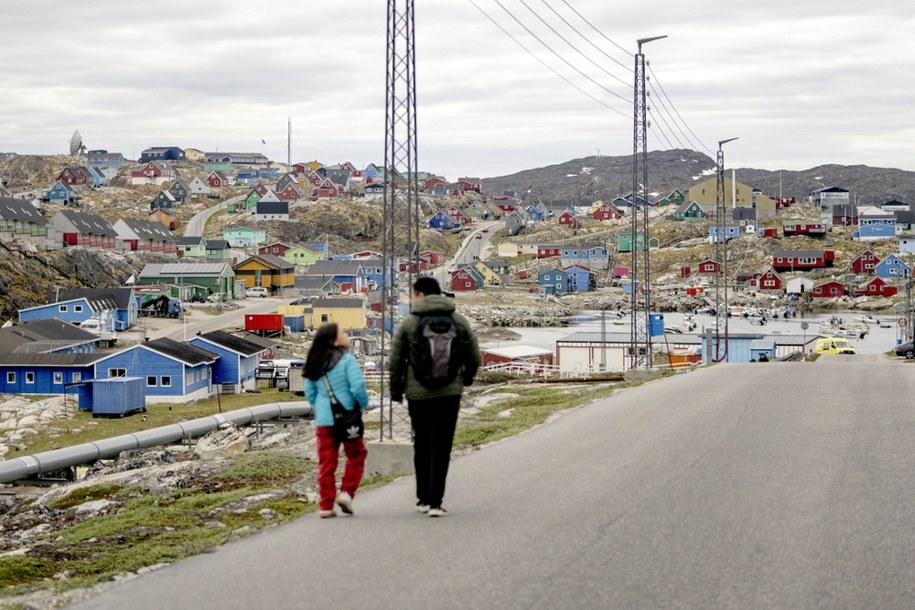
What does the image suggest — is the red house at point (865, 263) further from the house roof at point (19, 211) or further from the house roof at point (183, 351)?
the house roof at point (183, 351)

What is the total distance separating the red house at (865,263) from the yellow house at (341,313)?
292ft

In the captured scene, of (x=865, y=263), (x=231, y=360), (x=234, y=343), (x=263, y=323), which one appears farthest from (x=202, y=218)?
(x=231, y=360)

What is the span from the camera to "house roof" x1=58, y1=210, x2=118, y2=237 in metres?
112

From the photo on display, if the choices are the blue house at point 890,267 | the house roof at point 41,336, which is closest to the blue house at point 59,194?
the house roof at point 41,336

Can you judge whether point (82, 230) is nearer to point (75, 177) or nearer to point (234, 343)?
point (234, 343)

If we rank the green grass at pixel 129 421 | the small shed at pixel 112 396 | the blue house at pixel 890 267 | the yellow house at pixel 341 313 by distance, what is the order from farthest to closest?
the blue house at pixel 890 267 → the yellow house at pixel 341 313 → the small shed at pixel 112 396 → the green grass at pixel 129 421

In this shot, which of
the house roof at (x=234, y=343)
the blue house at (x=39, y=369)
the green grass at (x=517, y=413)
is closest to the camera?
the green grass at (x=517, y=413)

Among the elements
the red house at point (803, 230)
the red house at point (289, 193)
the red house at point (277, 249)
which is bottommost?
the red house at point (277, 249)

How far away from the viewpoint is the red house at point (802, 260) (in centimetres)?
15125

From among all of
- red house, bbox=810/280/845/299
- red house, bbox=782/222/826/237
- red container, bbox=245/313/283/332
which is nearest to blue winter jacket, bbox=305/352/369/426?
red container, bbox=245/313/283/332

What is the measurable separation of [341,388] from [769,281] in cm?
14321

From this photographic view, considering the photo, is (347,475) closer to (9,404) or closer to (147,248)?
(9,404)

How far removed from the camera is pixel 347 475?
1044 centimetres

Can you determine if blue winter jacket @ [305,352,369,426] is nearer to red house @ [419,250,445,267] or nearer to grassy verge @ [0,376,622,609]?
A: grassy verge @ [0,376,622,609]
